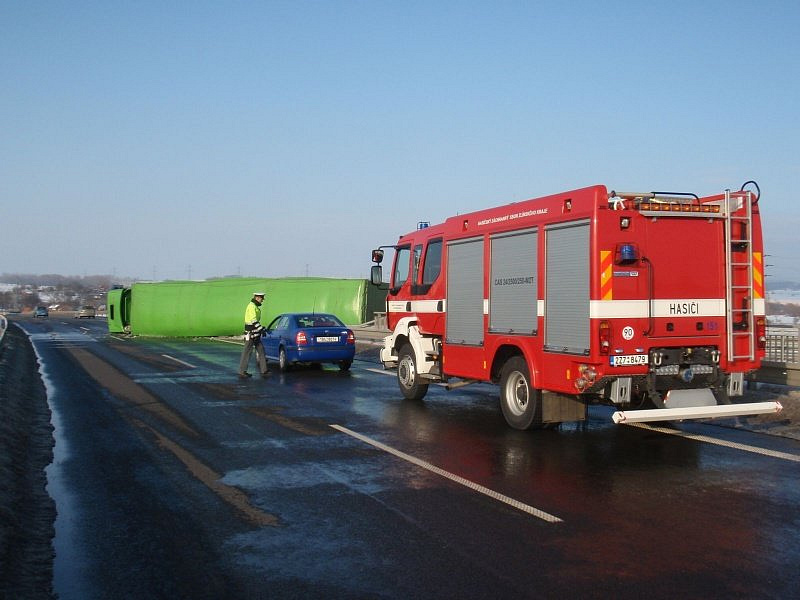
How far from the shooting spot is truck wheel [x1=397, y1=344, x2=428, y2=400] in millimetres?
13461

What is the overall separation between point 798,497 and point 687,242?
3437mm

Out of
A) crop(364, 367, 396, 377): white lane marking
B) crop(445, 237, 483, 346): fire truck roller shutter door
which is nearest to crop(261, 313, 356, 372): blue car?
crop(364, 367, 396, 377): white lane marking

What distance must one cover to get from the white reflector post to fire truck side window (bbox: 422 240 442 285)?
483 centimetres

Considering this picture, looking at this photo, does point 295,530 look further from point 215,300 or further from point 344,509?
point 215,300

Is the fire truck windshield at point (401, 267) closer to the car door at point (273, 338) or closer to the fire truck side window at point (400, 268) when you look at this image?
the fire truck side window at point (400, 268)

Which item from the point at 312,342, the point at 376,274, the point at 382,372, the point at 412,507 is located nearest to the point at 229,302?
the point at 312,342

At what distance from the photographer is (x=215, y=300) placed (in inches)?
1529

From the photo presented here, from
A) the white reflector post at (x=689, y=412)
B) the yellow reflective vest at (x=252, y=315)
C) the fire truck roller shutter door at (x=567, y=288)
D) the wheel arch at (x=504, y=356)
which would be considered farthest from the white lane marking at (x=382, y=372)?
the white reflector post at (x=689, y=412)

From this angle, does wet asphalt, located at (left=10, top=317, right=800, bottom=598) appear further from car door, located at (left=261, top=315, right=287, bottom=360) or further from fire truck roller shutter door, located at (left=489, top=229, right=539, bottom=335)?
car door, located at (left=261, top=315, right=287, bottom=360)

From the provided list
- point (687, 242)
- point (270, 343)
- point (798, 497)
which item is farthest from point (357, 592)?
point (270, 343)

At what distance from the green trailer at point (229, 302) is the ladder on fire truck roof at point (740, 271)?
2900cm

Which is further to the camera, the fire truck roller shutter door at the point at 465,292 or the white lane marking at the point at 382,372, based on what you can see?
the white lane marking at the point at 382,372

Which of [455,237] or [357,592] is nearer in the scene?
[357,592]

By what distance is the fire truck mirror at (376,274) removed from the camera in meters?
14.6
